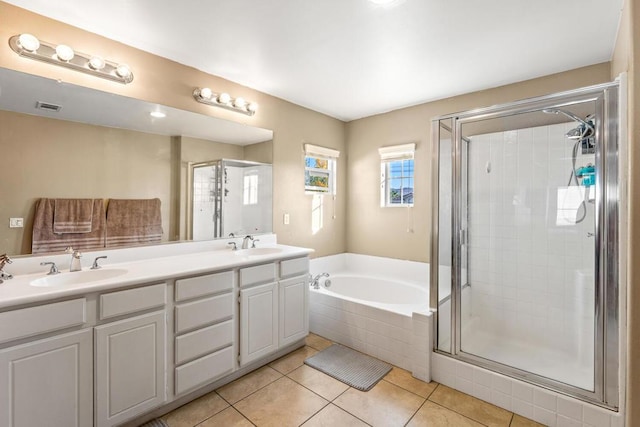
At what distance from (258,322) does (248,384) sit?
0.44 metres

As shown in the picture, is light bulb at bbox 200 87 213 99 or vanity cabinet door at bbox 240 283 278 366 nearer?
vanity cabinet door at bbox 240 283 278 366

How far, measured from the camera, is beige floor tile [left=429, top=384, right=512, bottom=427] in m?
1.89

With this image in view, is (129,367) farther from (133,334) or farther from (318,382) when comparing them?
(318,382)

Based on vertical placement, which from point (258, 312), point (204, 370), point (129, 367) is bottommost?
→ point (204, 370)

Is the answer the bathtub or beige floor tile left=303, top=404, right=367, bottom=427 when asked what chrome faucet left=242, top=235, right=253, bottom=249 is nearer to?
the bathtub

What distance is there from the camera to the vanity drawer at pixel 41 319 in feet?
4.44

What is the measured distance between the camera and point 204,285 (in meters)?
2.04

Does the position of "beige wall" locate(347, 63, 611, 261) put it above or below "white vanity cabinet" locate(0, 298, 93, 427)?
above

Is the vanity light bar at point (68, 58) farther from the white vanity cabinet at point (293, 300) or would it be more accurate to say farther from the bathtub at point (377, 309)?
the bathtub at point (377, 309)

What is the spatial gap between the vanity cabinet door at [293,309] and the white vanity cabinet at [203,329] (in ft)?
1.57

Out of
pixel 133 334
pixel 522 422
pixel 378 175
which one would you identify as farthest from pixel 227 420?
pixel 378 175

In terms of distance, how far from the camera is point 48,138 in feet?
6.16

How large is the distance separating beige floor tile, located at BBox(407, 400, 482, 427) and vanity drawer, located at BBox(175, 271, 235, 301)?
1.48 m

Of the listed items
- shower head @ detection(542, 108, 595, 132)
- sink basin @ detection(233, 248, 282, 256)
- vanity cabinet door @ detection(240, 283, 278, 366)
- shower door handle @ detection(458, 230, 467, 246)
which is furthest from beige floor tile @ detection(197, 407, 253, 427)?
shower head @ detection(542, 108, 595, 132)
